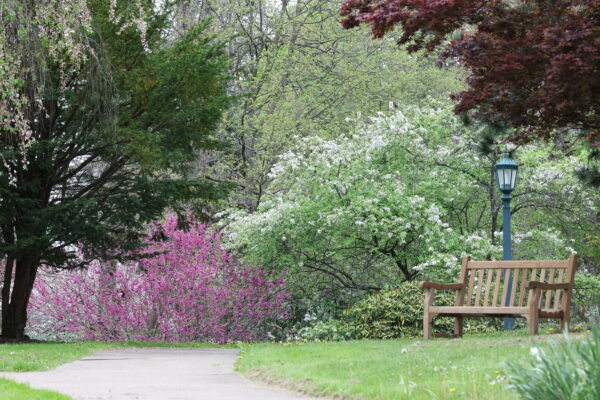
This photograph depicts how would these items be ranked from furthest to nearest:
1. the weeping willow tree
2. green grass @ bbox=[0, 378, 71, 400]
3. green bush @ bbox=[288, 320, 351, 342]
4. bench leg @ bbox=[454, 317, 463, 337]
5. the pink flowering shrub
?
the pink flowering shrub → green bush @ bbox=[288, 320, 351, 342] → the weeping willow tree → bench leg @ bbox=[454, 317, 463, 337] → green grass @ bbox=[0, 378, 71, 400]

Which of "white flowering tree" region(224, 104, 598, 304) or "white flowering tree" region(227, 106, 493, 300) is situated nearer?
"white flowering tree" region(227, 106, 493, 300)

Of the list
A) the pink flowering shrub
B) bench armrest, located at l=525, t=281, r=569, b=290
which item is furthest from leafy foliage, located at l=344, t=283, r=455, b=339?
bench armrest, located at l=525, t=281, r=569, b=290

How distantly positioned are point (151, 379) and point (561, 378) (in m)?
4.24

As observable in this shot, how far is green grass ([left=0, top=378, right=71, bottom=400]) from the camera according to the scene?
5.67 m

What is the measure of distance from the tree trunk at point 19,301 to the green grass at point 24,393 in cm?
739

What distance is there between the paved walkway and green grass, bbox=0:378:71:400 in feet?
0.60

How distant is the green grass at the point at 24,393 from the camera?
5.67 metres

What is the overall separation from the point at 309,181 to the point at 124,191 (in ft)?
13.5

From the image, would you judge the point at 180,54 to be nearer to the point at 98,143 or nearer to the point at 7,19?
the point at 98,143

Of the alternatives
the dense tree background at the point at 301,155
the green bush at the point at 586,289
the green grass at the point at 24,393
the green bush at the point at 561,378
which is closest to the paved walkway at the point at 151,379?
the green grass at the point at 24,393

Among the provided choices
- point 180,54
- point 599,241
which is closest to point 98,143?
point 180,54

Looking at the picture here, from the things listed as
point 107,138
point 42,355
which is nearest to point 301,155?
point 107,138

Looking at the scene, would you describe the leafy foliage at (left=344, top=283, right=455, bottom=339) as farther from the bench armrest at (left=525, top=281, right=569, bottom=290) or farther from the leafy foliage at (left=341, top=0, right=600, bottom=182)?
the leafy foliage at (left=341, top=0, right=600, bottom=182)

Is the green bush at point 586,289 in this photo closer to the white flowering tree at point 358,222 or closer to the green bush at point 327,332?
the white flowering tree at point 358,222
